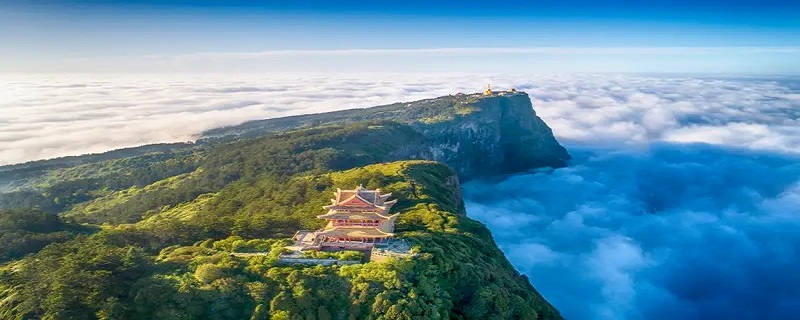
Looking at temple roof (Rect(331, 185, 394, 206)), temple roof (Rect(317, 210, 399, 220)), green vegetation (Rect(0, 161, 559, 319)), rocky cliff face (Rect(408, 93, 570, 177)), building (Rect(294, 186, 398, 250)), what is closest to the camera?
green vegetation (Rect(0, 161, 559, 319))

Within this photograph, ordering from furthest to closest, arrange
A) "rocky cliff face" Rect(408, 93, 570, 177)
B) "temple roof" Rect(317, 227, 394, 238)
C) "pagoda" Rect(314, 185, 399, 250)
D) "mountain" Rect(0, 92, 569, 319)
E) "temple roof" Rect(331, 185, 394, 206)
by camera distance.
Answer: "rocky cliff face" Rect(408, 93, 570, 177)
"temple roof" Rect(331, 185, 394, 206)
"temple roof" Rect(317, 227, 394, 238)
"pagoda" Rect(314, 185, 399, 250)
"mountain" Rect(0, 92, 569, 319)

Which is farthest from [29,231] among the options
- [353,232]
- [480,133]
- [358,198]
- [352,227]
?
[480,133]

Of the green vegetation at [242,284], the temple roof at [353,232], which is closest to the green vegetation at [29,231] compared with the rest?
the green vegetation at [242,284]

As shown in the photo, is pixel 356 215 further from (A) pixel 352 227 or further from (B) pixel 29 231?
(B) pixel 29 231

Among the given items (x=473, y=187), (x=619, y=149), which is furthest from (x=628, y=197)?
(x=619, y=149)

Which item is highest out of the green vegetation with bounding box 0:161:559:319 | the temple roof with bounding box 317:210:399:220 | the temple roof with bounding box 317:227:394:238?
the temple roof with bounding box 317:210:399:220

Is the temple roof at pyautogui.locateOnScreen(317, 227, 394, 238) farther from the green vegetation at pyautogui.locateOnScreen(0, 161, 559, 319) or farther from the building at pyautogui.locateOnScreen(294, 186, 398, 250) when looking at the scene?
the green vegetation at pyautogui.locateOnScreen(0, 161, 559, 319)

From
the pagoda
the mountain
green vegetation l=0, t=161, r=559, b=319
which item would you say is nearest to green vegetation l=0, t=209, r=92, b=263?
the mountain

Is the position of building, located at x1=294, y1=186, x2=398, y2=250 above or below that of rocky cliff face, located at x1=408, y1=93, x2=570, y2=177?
above
